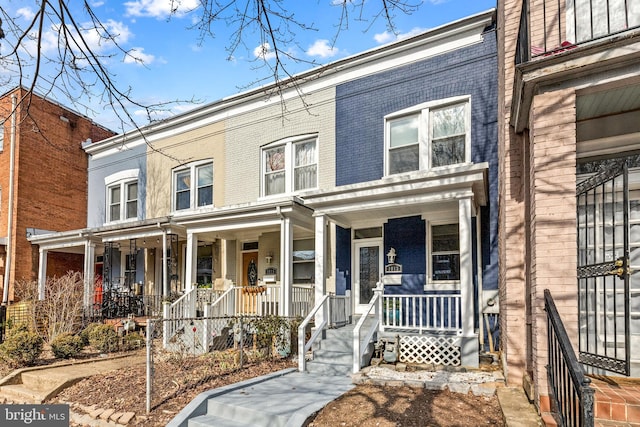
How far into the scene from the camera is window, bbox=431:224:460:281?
32.9 feet

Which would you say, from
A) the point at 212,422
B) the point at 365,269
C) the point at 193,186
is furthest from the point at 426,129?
the point at 193,186

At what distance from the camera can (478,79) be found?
10039 millimetres

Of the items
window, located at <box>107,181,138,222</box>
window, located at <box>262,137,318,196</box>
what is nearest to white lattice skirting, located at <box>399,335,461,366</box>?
window, located at <box>262,137,318,196</box>

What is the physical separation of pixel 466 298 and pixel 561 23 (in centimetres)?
478

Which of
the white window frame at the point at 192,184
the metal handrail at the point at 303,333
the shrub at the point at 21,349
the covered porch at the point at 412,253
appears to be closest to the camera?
the covered porch at the point at 412,253

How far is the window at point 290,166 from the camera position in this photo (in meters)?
12.3

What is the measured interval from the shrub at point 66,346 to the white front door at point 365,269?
21.1 ft

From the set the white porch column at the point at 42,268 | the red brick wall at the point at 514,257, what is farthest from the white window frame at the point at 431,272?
the white porch column at the point at 42,268

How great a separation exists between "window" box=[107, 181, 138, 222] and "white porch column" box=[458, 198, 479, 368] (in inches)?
478

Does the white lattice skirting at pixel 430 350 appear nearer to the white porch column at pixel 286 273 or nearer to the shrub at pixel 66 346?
the white porch column at pixel 286 273

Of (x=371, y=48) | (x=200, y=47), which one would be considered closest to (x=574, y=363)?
(x=200, y=47)

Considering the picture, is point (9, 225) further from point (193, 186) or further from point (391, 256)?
point (391, 256)

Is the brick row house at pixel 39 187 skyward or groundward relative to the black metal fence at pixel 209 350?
skyward

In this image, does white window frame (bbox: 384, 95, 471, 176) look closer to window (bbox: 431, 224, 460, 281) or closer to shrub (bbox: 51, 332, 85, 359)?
window (bbox: 431, 224, 460, 281)
